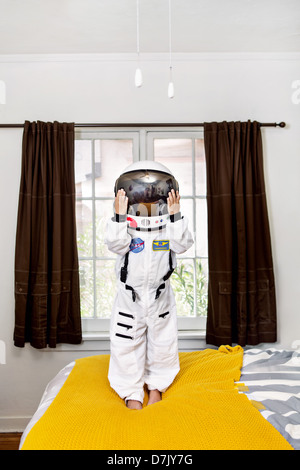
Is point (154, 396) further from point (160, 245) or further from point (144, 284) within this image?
point (160, 245)

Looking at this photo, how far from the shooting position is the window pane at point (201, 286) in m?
2.56

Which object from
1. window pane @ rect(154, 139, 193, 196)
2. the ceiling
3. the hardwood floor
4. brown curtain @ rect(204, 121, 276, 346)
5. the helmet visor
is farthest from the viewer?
window pane @ rect(154, 139, 193, 196)

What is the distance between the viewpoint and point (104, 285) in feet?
8.34

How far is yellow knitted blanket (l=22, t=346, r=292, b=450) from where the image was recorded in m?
1.11

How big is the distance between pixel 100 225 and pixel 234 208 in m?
0.95

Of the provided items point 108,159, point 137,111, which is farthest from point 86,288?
point 137,111

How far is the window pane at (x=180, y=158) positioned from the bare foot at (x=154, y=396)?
139 centimetres

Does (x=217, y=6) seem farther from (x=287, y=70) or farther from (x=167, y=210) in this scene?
(x=167, y=210)

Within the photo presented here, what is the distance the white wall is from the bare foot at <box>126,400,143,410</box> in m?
0.94

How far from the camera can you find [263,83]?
99.0 inches

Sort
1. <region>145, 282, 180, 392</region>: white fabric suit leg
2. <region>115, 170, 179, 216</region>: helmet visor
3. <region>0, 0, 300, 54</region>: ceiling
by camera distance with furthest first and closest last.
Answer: <region>0, 0, 300, 54</region>: ceiling, <region>145, 282, 180, 392</region>: white fabric suit leg, <region>115, 170, 179, 216</region>: helmet visor

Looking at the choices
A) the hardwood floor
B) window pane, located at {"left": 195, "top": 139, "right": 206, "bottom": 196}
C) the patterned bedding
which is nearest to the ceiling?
window pane, located at {"left": 195, "top": 139, "right": 206, "bottom": 196}

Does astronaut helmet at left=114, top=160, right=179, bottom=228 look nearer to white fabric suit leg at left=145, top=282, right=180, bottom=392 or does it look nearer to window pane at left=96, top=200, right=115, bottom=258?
white fabric suit leg at left=145, top=282, right=180, bottom=392

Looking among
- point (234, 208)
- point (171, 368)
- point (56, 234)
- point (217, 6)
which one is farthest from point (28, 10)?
point (171, 368)
